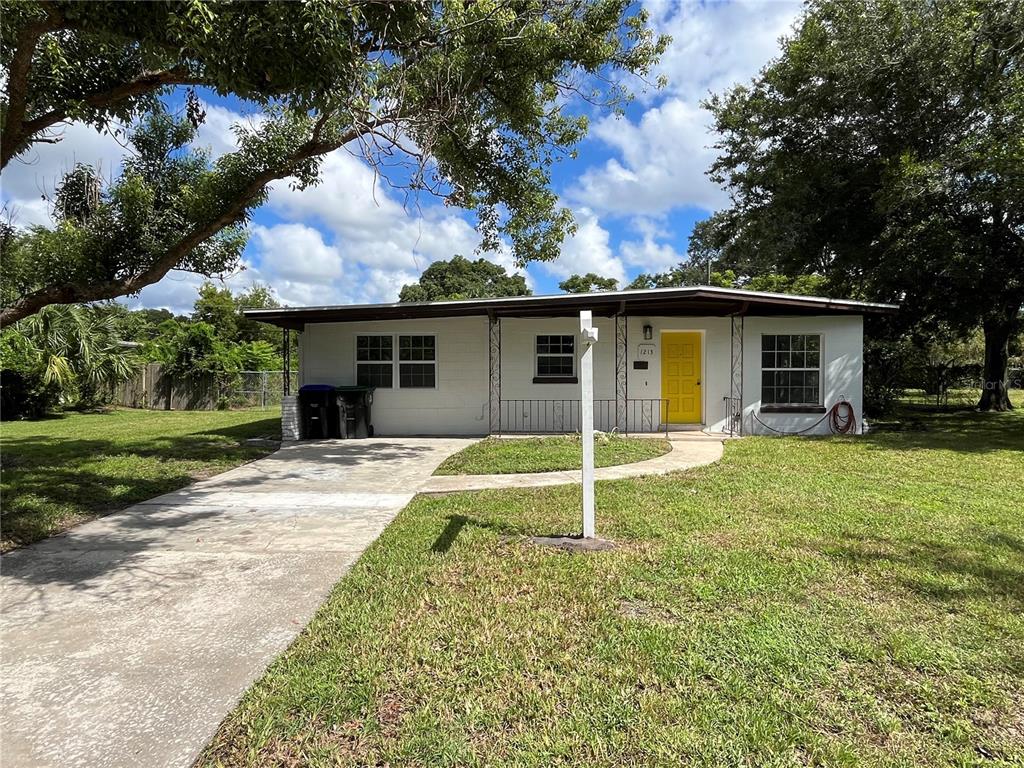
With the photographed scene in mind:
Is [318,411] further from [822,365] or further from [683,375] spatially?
[822,365]

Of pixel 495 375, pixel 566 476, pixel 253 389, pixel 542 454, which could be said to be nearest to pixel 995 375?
pixel 495 375

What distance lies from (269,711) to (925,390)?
26164 millimetres

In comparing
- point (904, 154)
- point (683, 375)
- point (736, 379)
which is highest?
point (904, 154)

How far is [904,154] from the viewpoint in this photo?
11570mm

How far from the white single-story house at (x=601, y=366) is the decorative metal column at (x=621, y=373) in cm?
3

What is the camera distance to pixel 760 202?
56.2ft

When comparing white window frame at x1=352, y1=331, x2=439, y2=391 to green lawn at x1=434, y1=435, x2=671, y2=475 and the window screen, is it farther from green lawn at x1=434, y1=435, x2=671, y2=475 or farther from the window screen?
green lawn at x1=434, y1=435, x2=671, y2=475

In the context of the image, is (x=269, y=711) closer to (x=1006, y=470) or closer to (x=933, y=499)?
(x=933, y=499)

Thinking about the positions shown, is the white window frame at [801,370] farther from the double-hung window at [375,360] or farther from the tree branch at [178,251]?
the tree branch at [178,251]

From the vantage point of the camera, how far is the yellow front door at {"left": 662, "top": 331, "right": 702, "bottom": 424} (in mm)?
12367

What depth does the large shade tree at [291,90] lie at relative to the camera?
376cm

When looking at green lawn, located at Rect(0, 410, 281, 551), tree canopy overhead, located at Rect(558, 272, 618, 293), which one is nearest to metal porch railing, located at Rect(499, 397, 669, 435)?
green lawn, located at Rect(0, 410, 281, 551)

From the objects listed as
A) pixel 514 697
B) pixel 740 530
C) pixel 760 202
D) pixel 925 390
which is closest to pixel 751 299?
pixel 740 530

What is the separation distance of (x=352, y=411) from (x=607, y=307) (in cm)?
577
